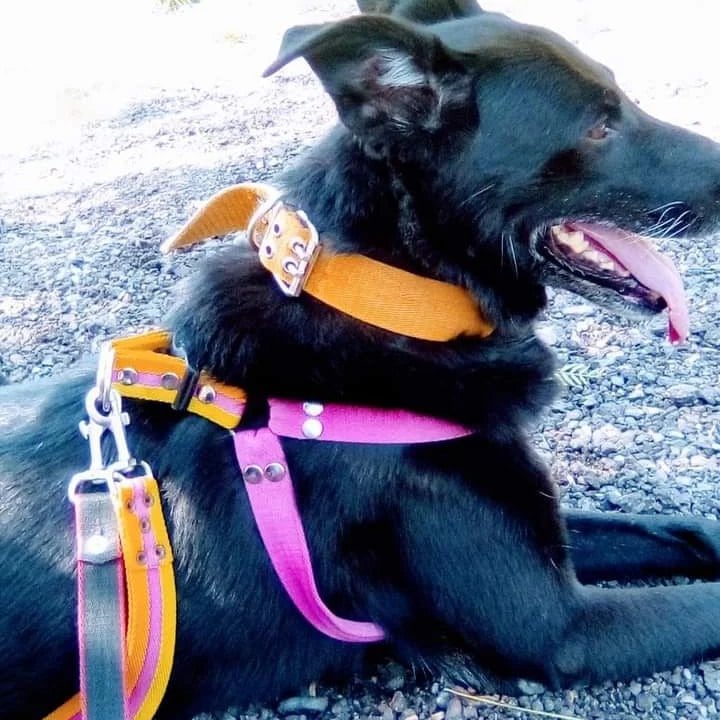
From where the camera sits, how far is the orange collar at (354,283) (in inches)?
75.4

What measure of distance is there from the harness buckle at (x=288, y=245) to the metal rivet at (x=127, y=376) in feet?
1.11

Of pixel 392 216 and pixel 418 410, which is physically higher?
pixel 392 216

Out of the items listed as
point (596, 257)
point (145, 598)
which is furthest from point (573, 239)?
point (145, 598)

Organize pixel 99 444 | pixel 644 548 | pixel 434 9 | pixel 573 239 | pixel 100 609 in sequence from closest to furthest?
1. pixel 100 609
2. pixel 99 444
3. pixel 573 239
4. pixel 434 9
5. pixel 644 548

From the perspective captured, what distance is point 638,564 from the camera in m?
2.42

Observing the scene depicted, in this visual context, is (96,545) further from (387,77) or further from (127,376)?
(387,77)

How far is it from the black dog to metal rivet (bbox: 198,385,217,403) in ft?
0.16

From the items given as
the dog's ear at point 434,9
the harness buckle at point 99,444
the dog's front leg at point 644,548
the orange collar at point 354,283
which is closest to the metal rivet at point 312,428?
the orange collar at point 354,283

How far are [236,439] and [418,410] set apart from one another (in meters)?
0.37

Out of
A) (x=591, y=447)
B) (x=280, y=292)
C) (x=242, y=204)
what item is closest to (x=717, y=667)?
(x=591, y=447)

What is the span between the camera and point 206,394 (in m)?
1.93

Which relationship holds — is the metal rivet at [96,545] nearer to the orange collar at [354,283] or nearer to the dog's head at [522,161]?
the orange collar at [354,283]

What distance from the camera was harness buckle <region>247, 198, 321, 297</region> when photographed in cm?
191

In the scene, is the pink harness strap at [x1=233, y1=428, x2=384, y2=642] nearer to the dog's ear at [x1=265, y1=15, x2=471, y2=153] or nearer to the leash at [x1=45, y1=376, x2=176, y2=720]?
the leash at [x1=45, y1=376, x2=176, y2=720]
